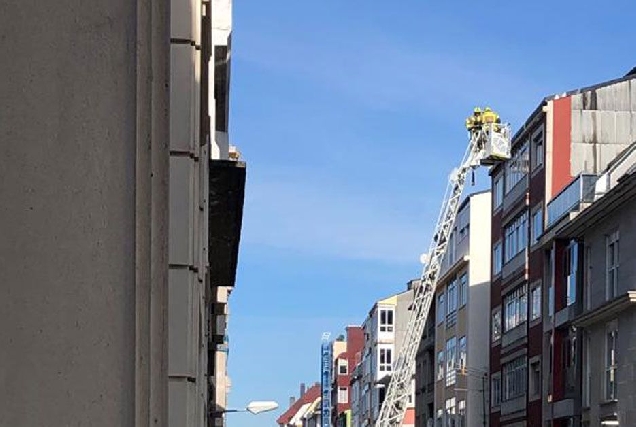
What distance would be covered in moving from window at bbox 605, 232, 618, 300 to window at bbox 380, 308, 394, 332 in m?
57.8

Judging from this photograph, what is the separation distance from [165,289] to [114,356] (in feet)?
1.11

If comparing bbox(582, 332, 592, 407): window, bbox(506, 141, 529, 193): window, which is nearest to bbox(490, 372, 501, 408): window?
A: bbox(506, 141, 529, 193): window

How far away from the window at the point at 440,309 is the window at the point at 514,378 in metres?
15.7

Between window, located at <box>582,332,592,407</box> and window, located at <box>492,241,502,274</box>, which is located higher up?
window, located at <box>492,241,502,274</box>

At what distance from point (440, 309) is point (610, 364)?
108 feet

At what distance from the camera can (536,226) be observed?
1918 inches

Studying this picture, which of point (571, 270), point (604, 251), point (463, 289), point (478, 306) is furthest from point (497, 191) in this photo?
point (604, 251)

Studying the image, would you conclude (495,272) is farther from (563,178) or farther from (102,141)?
(102,141)

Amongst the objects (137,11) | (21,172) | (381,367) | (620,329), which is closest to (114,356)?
(21,172)

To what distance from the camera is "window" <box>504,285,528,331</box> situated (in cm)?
5053

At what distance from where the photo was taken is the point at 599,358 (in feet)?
130

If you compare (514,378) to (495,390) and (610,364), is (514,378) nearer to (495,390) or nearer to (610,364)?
(495,390)

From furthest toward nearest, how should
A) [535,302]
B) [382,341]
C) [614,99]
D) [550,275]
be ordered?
[382,341] → [535,302] → [614,99] → [550,275]

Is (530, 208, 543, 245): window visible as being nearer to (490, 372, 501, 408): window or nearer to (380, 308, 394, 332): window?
(490, 372, 501, 408): window
